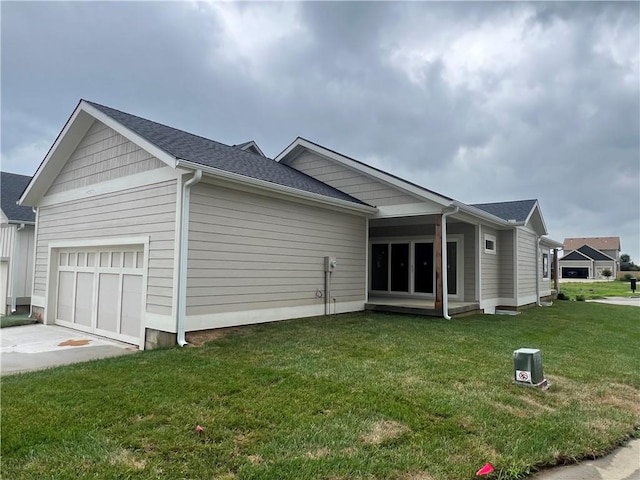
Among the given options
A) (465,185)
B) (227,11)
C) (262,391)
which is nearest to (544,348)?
(262,391)

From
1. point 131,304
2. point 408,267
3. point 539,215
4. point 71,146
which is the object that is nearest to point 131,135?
point 71,146

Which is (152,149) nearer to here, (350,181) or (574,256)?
(350,181)

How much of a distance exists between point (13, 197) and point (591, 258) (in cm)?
6891

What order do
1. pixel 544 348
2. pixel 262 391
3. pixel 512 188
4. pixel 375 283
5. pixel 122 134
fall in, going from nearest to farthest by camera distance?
pixel 262 391, pixel 544 348, pixel 122 134, pixel 375 283, pixel 512 188

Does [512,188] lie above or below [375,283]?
above

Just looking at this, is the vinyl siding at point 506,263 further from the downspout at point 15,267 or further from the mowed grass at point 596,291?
the downspout at point 15,267

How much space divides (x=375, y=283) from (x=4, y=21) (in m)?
12.0

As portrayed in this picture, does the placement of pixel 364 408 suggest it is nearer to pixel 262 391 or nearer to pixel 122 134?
pixel 262 391

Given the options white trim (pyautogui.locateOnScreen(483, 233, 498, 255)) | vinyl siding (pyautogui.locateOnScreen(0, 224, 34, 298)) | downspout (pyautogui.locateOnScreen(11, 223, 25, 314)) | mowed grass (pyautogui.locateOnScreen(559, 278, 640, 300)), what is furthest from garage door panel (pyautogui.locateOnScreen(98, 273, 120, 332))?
mowed grass (pyautogui.locateOnScreen(559, 278, 640, 300))

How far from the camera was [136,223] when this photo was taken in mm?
7398

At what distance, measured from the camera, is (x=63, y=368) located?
5.21 meters

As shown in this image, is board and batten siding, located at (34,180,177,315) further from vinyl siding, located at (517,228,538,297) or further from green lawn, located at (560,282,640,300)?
green lawn, located at (560,282,640,300)

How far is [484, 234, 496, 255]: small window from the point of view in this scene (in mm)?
12217

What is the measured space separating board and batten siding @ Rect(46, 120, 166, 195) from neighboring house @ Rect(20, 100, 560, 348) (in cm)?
4
